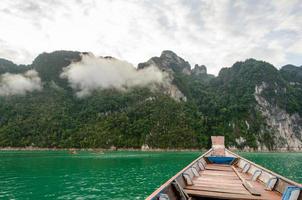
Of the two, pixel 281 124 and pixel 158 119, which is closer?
pixel 158 119

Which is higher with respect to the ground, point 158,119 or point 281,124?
point 158,119

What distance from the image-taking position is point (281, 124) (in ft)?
592

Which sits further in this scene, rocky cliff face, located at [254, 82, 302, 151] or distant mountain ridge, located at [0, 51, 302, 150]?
rocky cliff face, located at [254, 82, 302, 151]

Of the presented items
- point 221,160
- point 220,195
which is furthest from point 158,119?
point 220,195

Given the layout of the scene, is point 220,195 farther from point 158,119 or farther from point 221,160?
point 158,119

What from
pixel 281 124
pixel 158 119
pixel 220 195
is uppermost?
pixel 158 119

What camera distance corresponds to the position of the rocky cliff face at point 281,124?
561ft

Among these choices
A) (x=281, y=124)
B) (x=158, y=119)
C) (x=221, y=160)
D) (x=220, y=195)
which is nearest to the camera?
(x=220, y=195)

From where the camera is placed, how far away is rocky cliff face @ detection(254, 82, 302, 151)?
170938 millimetres

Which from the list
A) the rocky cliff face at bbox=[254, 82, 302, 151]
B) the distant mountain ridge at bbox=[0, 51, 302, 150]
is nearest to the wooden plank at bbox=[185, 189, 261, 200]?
the distant mountain ridge at bbox=[0, 51, 302, 150]

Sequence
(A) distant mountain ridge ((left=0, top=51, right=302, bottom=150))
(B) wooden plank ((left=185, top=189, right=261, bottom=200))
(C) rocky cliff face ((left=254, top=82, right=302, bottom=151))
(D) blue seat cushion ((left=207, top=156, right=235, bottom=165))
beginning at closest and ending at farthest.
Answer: (B) wooden plank ((left=185, top=189, right=261, bottom=200))
(D) blue seat cushion ((left=207, top=156, right=235, bottom=165))
(A) distant mountain ridge ((left=0, top=51, right=302, bottom=150))
(C) rocky cliff face ((left=254, top=82, right=302, bottom=151))

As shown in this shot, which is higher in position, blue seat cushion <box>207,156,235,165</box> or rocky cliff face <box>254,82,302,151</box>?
rocky cliff face <box>254,82,302,151</box>

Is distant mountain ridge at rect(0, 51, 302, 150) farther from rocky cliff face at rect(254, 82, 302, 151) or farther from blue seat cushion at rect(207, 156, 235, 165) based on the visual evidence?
blue seat cushion at rect(207, 156, 235, 165)

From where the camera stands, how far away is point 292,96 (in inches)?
7648
